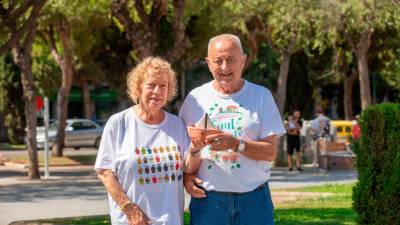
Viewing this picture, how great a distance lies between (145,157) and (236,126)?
1.83 feet

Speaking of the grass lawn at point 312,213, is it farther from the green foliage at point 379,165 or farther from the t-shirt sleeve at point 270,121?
the t-shirt sleeve at point 270,121

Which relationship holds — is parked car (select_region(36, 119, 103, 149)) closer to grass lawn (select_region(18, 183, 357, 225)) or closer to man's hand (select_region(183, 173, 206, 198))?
grass lawn (select_region(18, 183, 357, 225))

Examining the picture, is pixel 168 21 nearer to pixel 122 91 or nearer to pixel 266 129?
pixel 122 91

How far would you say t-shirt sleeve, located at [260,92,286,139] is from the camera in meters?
5.02

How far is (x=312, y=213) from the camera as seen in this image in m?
12.7

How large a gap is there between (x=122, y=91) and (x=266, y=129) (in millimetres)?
31639

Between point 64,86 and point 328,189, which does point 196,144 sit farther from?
point 64,86

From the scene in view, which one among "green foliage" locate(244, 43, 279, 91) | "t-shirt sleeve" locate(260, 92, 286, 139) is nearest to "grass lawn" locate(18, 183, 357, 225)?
"t-shirt sleeve" locate(260, 92, 286, 139)

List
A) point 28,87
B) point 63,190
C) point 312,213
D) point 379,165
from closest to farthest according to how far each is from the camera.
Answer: point 379,165, point 312,213, point 63,190, point 28,87

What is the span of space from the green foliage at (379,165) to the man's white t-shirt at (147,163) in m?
3.57

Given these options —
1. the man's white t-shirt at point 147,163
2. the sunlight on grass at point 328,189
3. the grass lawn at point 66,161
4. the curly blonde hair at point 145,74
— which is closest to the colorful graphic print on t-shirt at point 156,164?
the man's white t-shirt at point 147,163

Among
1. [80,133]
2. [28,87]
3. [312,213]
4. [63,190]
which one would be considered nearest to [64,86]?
[28,87]

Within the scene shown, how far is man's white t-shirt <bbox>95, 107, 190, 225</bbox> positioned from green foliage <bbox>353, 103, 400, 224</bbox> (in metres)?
3.57

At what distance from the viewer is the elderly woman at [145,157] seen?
4.84 m
